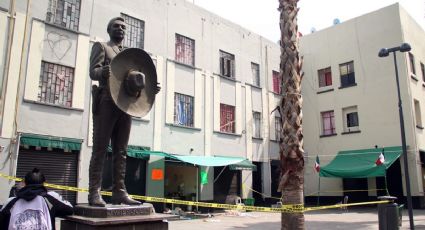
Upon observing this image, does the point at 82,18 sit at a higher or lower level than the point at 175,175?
higher

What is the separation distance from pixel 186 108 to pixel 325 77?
35.6 feet

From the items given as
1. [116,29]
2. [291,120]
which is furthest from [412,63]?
[116,29]

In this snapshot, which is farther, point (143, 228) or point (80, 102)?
point (80, 102)

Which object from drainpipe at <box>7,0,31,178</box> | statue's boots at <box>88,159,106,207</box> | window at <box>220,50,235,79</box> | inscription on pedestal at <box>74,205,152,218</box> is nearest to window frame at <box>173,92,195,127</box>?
window at <box>220,50,235,79</box>

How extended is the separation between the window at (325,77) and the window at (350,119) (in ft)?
7.38

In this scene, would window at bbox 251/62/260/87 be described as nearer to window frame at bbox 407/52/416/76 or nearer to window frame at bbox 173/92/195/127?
window frame at bbox 173/92/195/127

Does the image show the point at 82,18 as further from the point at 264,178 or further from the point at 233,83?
the point at 264,178

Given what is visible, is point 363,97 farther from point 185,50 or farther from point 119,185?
point 119,185

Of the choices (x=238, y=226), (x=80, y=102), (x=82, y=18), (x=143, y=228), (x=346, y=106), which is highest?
(x=82, y=18)

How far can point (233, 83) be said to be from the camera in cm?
2047

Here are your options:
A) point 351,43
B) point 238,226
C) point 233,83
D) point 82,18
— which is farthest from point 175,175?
point 351,43

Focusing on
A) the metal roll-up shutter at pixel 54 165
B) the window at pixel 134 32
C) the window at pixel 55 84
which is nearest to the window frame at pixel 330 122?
the window at pixel 134 32

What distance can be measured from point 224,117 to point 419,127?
10777 mm

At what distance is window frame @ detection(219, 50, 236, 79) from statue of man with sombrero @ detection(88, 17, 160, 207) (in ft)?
49.0
